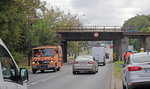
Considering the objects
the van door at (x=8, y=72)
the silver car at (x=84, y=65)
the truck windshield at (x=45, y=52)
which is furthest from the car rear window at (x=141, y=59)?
the truck windshield at (x=45, y=52)

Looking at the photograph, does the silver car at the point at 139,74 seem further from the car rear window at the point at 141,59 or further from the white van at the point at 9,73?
the white van at the point at 9,73

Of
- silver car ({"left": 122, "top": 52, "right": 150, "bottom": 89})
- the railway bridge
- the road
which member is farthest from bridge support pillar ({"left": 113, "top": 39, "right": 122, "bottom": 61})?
silver car ({"left": 122, "top": 52, "right": 150, "bottom": 89})

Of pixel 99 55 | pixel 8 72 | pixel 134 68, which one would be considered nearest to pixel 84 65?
pixel 134 68

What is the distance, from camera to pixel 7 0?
2789cm

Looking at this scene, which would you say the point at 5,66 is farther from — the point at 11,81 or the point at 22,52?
the point at 22,52

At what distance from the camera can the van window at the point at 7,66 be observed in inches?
225

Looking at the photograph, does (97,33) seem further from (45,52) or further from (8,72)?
(8,72)

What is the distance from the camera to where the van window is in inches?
225

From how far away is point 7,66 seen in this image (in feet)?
19.7

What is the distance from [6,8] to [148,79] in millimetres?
19168

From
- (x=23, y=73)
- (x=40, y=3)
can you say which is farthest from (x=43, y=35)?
(x=23, y=73)

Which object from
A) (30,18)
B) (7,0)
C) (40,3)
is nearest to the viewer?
(7,0)

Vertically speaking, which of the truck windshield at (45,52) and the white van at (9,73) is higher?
the white van at (9,73)

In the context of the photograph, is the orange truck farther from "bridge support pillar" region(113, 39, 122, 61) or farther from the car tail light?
"bridge support pillar" region(113, 39, 122, 61)
